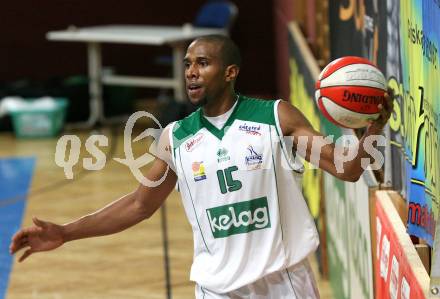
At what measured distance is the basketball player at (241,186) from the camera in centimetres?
409

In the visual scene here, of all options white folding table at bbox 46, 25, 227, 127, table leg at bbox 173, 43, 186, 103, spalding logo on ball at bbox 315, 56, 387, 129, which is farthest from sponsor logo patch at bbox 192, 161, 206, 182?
table leg at bbox 173, 43, 186, 103

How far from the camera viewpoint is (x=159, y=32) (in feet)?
44.8

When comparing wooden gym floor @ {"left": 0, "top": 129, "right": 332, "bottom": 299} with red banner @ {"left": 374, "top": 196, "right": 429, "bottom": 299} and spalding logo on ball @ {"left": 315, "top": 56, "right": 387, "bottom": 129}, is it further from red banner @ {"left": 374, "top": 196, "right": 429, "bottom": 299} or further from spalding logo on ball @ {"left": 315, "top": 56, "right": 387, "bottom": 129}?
spalding logo on ball @ {"left": 315, "top": 56, "right": 387, "bottom": 129}

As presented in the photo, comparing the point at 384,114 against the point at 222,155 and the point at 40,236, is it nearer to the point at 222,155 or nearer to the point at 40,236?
the point at 222,155

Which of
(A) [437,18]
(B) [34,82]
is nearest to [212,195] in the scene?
(A) [437,18]

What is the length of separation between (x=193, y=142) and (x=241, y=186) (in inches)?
10.9

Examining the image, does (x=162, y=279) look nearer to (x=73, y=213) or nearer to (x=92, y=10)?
(x=73, y=213)

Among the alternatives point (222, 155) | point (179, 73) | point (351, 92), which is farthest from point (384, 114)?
point (179, 73)

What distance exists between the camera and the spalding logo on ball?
3.73 meters

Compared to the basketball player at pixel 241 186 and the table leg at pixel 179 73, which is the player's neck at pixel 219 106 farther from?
the table leg at pixel 179 73

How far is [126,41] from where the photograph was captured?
43.2 ft

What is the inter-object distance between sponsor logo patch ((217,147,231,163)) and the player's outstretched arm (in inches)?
9.5

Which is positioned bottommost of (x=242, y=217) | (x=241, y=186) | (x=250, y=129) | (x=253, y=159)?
(x=242, y=217)

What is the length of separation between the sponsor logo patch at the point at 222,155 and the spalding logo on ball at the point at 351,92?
42cm
